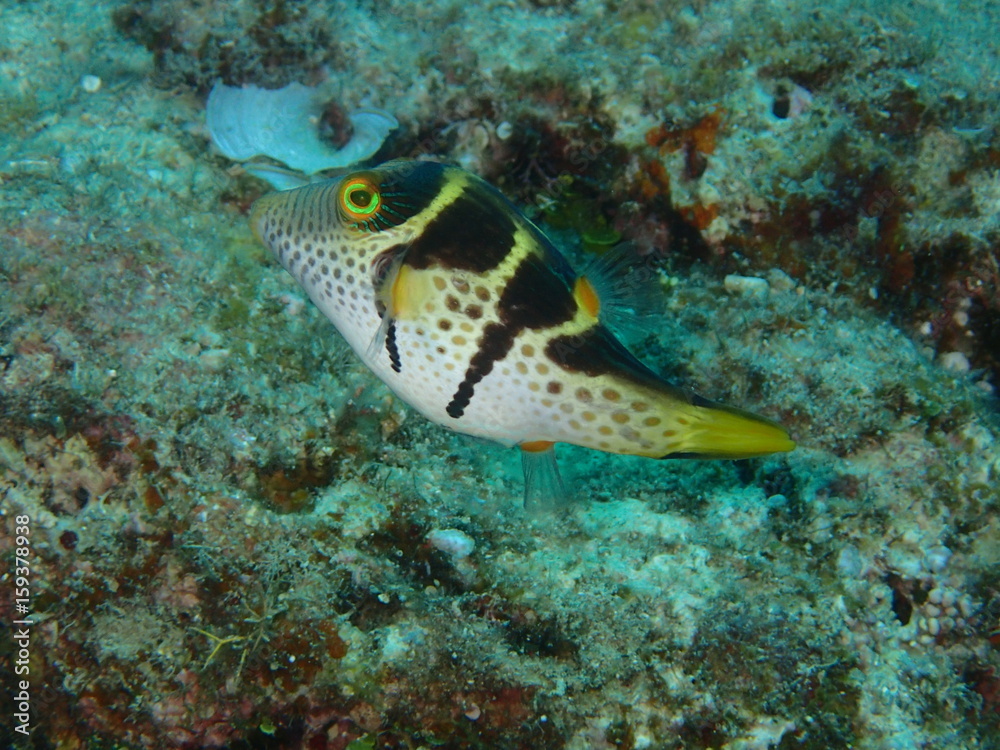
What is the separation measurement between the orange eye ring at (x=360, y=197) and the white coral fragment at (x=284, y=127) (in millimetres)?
1787

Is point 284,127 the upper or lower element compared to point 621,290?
lower

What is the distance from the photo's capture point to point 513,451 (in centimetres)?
344

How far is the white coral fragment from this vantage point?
3.88m

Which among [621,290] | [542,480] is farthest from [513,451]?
[621,290]

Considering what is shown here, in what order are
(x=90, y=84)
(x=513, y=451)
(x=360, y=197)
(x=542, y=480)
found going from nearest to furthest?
1. (x=360, y=197)
2. (x=542, y=480)
3. (x=513, y=451)
4. (x=90, y=84)

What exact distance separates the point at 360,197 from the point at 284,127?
2.27 meters

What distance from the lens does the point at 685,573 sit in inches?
104

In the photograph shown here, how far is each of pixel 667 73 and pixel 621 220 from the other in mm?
1022

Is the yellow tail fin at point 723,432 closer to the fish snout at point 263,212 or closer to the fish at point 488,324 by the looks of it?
the fish at point 488,324

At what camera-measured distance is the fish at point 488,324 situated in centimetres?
221

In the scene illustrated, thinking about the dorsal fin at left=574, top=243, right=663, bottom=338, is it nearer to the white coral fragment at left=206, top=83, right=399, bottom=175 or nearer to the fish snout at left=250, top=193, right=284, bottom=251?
the fish snout at left=250, top=193, right=284, bottom=251

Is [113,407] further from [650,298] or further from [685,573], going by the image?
[685,573]

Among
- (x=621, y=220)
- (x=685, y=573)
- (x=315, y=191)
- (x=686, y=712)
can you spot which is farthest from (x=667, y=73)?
(x=686, y=712)

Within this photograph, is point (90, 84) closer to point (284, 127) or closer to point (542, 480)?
point (284, 127)
